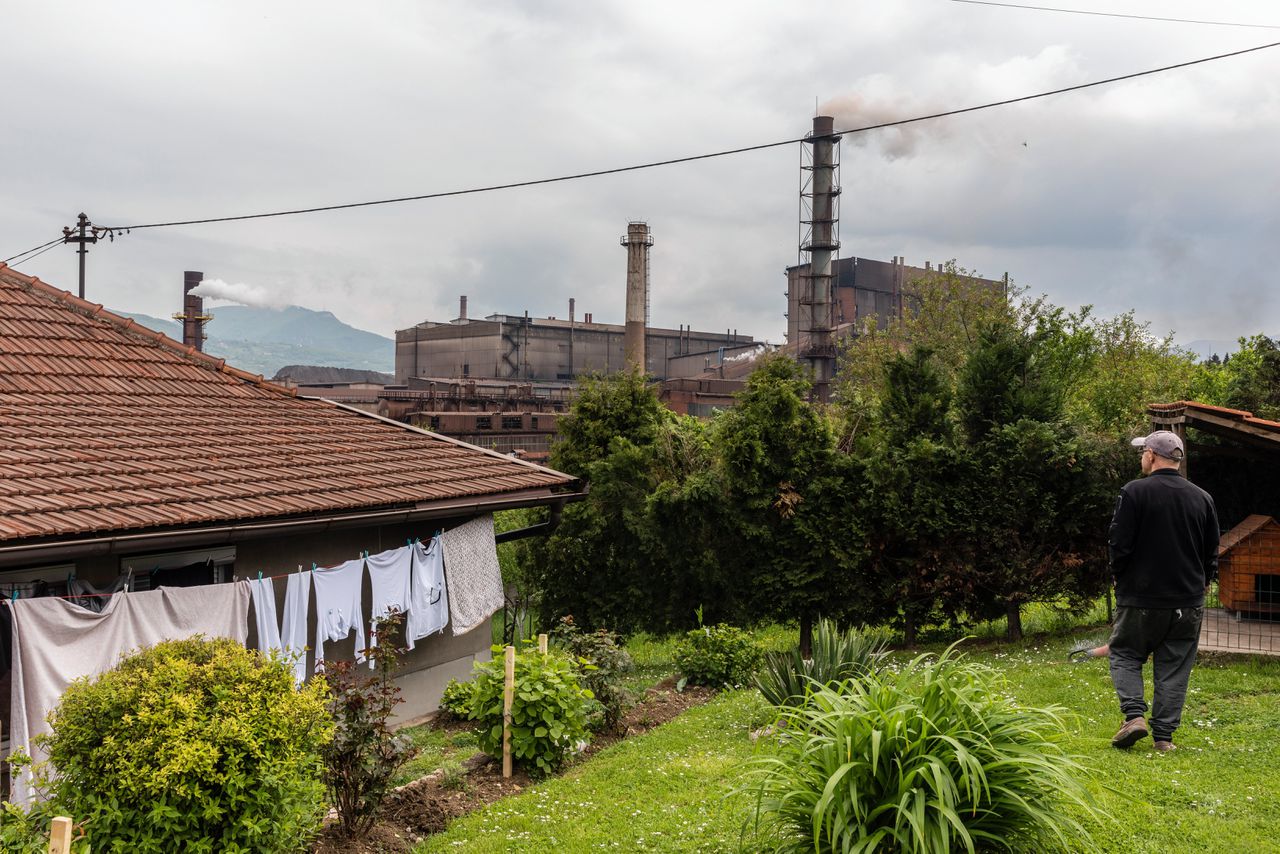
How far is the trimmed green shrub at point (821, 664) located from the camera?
7.68 m

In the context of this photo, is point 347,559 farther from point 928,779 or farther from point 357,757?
point 928,779

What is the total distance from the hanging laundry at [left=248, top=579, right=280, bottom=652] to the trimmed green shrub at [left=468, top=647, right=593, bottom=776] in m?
2.09

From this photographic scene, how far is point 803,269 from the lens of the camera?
63000mm

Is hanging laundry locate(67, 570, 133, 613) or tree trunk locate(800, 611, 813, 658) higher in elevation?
hanging laundry locate(67, 570, 133, 613)

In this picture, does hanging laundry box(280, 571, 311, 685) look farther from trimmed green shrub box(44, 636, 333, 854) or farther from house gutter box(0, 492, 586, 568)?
trimmed green shrub box(44, 636, 333, 854)

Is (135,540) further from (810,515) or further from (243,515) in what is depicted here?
(810,515)

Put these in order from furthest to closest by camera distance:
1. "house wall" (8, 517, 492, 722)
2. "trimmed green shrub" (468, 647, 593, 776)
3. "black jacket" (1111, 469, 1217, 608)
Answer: "house wall" (8, 517, 492, 722) < "trimmed green shrub" (468, 647, 593, 776) < "black jacket" (1111, 469, 1217, 608)

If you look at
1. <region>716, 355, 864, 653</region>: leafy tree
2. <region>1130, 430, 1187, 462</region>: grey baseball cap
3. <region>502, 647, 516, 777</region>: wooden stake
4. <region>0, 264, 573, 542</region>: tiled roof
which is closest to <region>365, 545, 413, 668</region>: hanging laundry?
<region>0, 264, 573, 542</region>: tiled roof

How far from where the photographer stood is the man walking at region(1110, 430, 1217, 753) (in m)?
6.56

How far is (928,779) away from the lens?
4465 millimetres

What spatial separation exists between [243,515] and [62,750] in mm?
3509

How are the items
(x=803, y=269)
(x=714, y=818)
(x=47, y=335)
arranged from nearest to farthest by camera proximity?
(x=714, y=818) → (x=47, y=335) → (x=803, y=269)

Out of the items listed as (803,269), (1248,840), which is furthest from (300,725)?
(803,269)

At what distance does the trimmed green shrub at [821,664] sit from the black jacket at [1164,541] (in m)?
1.96
